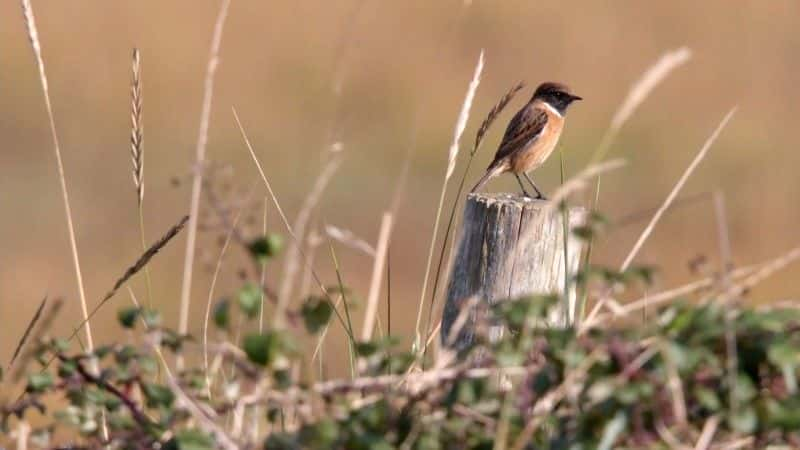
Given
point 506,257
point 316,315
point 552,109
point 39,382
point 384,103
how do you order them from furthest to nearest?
point 384,103, point 552,109, point 506,257, point 39,382, point 316,315

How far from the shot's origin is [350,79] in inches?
672

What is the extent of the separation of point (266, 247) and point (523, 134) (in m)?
5.20

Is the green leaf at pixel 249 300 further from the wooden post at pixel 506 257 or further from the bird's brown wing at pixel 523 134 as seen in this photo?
the bird's brown wing at pixel 523 134

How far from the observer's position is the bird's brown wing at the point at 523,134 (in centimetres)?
817

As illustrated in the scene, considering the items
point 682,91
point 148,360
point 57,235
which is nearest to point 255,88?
point 57,235

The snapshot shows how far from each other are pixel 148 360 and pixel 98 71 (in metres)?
14.3

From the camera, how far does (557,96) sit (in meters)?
8.44

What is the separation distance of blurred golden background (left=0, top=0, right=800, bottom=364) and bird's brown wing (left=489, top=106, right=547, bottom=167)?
6.69 metres

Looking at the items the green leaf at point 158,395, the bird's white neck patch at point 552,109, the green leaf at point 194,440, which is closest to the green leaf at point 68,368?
the green leaf at point 158,395

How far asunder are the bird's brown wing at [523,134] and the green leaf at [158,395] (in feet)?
16.4

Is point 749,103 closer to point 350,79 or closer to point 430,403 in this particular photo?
point 350,79

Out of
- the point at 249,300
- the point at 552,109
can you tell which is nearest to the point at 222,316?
the point at 249,300

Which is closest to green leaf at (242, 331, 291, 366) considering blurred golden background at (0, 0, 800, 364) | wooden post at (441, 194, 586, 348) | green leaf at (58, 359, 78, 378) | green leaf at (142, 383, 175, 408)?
green leaf at (142, 383, 175, 408)

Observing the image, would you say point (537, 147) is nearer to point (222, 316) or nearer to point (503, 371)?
point (503, 371)
